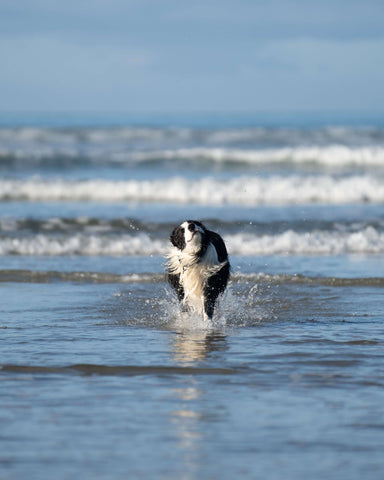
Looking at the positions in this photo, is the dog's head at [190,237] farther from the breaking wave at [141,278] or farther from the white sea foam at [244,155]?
the white sea foam at [244,155]

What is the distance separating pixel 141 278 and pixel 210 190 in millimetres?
10552

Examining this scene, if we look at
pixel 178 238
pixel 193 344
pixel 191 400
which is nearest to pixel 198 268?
pixel 178 238

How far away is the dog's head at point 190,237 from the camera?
798cm

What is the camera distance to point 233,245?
14141 millimetres

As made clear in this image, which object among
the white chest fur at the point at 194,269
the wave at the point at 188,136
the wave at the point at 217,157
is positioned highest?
the wave at the point at 188,136

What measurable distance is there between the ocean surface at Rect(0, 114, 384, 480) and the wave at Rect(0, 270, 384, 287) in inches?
1.0

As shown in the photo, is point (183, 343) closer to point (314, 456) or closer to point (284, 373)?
point (284, 373)

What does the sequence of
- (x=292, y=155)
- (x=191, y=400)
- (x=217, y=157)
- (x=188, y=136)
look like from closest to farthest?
(x=191, y=400) < (x=217, y=157) < (x=292, y=155) < (x=188, y=136)

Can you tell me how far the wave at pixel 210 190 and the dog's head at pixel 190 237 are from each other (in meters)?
12.2

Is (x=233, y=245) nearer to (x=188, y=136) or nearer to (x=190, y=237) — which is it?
(x=190, y=237)

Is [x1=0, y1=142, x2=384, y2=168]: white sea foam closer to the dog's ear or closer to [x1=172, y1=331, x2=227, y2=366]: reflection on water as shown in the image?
the dog's ear

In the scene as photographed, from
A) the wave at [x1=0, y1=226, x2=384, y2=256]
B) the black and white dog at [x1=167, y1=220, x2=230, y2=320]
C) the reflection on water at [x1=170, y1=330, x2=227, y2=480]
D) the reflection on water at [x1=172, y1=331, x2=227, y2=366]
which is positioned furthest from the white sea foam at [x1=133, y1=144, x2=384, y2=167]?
the reflection on water at [x1=170, y1=330, x2=227, y2=480]

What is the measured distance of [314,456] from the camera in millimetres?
4590

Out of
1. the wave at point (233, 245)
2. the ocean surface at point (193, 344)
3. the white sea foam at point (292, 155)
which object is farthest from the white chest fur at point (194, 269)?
the white sea foam at point (292, 155)
